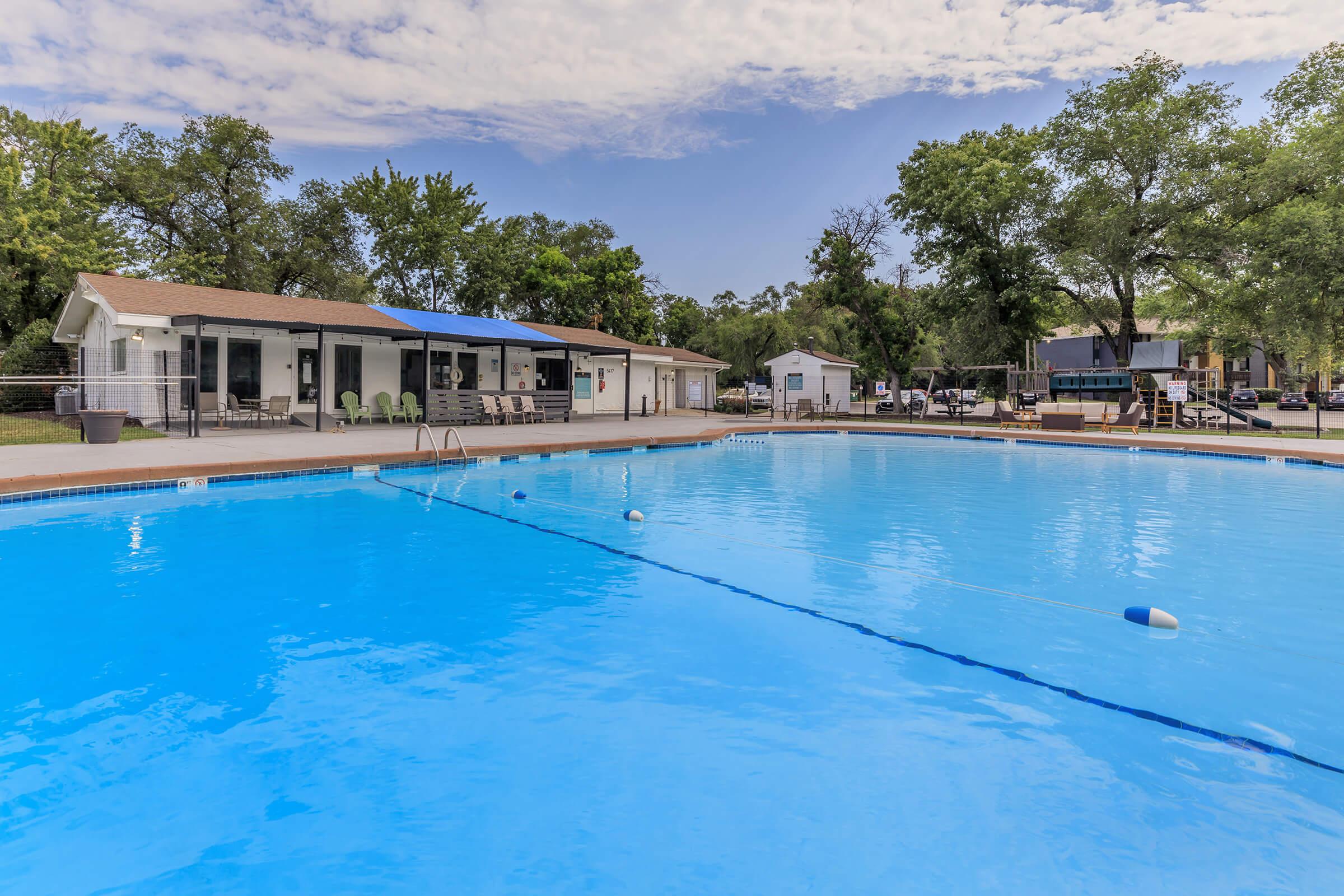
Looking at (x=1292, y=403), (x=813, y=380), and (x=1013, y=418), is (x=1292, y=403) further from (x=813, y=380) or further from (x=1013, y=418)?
(x=813, y=380)

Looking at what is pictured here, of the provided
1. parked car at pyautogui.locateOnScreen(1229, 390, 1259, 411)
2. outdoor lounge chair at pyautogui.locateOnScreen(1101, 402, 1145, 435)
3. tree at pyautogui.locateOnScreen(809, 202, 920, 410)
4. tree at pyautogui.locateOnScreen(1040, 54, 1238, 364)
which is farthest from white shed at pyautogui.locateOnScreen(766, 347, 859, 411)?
parked car at pyautogui.locateOnScreen(1229, 390, 1259, 411)

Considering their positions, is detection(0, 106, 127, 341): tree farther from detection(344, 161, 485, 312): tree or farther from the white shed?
the white shed

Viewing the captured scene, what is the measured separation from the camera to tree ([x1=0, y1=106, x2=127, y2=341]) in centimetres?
2203

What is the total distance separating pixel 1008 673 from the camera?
12.9ft

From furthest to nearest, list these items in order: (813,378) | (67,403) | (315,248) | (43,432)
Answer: (315,248), (813,378), (67,403), (43,432)

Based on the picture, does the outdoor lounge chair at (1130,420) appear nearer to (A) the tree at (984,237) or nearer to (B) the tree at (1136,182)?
(A) the tree at (984,237)

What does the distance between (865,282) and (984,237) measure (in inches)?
209

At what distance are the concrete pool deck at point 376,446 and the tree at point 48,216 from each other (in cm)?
1363

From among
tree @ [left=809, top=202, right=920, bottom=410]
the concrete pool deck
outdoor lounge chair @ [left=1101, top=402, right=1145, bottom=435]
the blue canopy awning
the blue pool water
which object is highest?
tree @ [left=809, top=202, right=920, bottom=410]

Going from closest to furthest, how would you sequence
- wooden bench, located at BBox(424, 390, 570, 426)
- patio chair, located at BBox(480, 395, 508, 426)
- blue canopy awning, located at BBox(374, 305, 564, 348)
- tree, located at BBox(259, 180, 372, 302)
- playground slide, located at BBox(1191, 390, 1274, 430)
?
wooden bench, located at BBox(424, 390, 570, 426)
blue canopy awning, located at BBox(374, 305, 564, 348)
patio chair, located at BBox(480, 395, 508, 426)
playground slide, located at BBox(1191, 390, 1274, 430)
tree, located at BBox(259, 180, 372, 302)

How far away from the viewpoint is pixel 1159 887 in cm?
222

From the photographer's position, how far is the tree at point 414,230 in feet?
106

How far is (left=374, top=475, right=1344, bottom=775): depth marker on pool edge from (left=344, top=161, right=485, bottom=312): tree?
2947 cm

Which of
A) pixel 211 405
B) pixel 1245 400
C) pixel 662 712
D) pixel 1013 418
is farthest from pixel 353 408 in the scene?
pixel 1245 400
